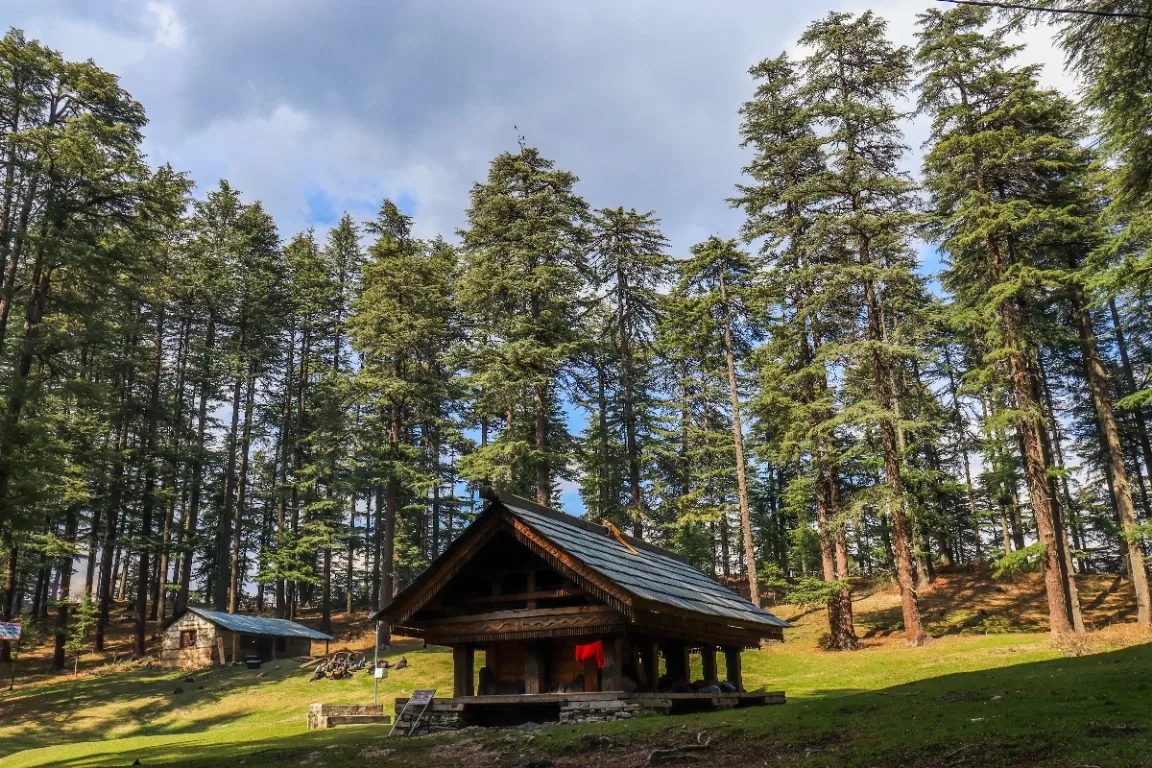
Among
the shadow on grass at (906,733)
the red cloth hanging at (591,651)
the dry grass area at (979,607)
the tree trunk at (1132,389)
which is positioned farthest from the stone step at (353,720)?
the tree trunk at (1132,389)

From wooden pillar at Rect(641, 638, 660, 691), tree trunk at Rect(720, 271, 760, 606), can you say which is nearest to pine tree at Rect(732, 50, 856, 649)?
tree trunk at Rect(720, 271, 760, 606)

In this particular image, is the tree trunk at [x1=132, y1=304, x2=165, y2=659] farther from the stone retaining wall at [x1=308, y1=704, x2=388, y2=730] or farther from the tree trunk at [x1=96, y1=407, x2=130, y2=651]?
the stone retaining wall at [x1=308, y1=704, x2=388, y2=730]

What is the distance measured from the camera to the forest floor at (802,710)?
9211 mm

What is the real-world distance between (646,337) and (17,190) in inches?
1061

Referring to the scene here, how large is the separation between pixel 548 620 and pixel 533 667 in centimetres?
129

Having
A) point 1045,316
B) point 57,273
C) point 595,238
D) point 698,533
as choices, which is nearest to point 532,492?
point 698,533

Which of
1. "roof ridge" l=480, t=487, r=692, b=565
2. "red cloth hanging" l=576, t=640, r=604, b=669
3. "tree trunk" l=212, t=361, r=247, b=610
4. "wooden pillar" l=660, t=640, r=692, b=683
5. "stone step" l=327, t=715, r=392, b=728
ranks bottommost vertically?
"stone step" l=327, t=715, r=392, b=728

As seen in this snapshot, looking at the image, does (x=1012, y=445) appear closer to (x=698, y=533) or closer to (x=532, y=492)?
(x=698, y=533)

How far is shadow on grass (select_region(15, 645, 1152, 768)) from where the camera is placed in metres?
8.35

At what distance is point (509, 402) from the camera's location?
3494cm

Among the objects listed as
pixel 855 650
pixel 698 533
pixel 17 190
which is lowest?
pixel 855 650

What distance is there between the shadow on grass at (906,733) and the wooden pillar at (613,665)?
160 centimetres

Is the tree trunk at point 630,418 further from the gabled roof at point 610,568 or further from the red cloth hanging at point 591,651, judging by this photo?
the red cloth hanging at point 591,651

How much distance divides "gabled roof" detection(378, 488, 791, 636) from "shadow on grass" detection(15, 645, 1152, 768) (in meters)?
2.48
